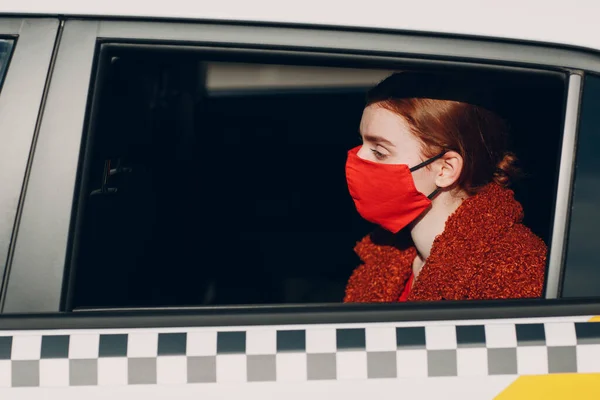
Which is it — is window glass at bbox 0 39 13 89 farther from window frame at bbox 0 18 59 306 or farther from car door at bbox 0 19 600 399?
car door at bbox 0 19 600 399

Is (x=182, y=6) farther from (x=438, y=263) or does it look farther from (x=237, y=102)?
(x=237, y=102)

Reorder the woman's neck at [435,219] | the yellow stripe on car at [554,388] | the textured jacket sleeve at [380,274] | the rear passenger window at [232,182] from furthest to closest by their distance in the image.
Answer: the textured jacket sleeve at [380,274]
the woman's neck at [435,219]
the rear passenger window at [232,182]
the yellow stripe on car at [554,388]

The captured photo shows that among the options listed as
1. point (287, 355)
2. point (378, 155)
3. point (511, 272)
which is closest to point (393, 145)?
point (378, 155)

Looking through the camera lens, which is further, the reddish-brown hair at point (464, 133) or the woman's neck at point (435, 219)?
the woman's neck at point (435, 219)

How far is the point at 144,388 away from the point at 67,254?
0.26 metres

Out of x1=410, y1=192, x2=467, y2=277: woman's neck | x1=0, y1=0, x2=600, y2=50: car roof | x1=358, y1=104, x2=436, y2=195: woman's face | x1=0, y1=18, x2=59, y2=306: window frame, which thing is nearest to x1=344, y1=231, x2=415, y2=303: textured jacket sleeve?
x1=410, y1=192, x2=467, y2=277: woman's neck

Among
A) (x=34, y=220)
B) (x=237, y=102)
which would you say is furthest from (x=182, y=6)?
(x=237, y=102)

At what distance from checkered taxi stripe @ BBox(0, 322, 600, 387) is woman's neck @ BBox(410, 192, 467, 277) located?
0.58 meters

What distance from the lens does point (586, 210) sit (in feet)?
4.23

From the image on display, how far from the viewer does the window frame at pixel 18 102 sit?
1275 mm

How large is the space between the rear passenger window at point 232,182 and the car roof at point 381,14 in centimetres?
7

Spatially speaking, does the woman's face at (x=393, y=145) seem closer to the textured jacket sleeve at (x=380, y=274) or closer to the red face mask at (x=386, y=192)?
the red face mask at (x=386, y=192)

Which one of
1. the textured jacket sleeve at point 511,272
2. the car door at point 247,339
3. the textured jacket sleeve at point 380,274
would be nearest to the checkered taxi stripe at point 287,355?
the car door at point 247,339

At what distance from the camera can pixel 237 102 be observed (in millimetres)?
3264
